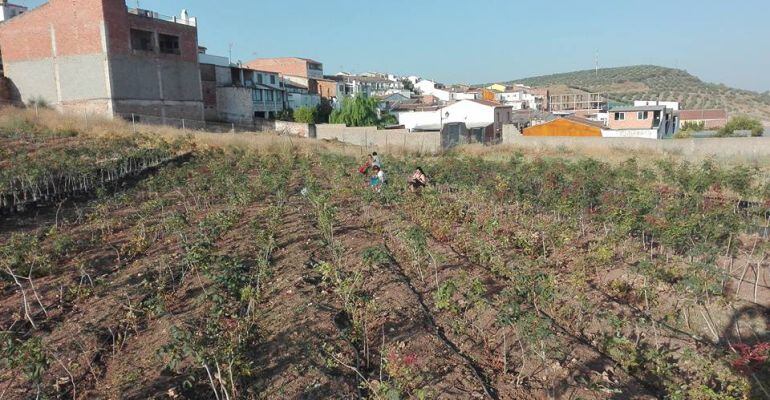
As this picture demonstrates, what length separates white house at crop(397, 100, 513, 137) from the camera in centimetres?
4269

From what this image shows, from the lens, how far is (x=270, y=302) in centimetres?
689

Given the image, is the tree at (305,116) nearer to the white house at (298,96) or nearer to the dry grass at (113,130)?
the white house at (298,96)

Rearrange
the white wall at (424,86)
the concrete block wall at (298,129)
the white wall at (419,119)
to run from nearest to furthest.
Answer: the concrete block wall at (298,129)
the white wall at (419,119)
the white wall at (424,86)

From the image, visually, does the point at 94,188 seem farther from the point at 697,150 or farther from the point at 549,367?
the point at 697,150

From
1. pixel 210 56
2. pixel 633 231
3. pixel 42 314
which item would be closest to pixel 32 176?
pixel 42 314

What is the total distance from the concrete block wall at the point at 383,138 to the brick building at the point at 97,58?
33.7 feet

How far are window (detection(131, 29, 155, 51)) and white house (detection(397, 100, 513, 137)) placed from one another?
64.4 feet

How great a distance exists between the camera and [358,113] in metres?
42.3

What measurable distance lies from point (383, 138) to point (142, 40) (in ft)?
57.3

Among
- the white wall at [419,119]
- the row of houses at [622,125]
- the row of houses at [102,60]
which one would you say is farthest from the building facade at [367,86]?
the row of houses at [622,125]

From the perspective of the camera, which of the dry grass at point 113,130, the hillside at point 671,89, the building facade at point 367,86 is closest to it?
the dry grass at point 113,130

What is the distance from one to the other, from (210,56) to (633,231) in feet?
138

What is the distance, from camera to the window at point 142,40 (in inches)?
1326

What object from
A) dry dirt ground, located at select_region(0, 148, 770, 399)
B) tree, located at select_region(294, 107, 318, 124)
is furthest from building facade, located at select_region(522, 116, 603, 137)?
dry dirt ground, located at select_region(0, 148, 770, 399)
